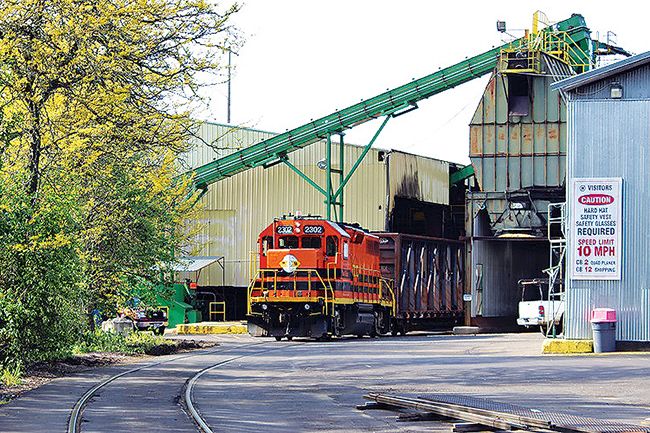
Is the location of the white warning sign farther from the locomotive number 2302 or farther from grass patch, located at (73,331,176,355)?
the locomotive number 2302

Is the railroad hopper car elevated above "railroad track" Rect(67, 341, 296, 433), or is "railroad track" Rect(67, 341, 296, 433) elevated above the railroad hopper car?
the railroad hopper car

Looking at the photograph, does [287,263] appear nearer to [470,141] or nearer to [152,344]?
[152,344]

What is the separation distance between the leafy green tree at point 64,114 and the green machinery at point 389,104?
2299 cm

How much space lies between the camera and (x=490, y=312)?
44969 millimetres

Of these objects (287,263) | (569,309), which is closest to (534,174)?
(287,263)

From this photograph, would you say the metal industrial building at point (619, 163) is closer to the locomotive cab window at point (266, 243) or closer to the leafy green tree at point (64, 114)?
the leafy green tree at point (64, 114)

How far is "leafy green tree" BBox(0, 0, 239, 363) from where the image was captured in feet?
65.7

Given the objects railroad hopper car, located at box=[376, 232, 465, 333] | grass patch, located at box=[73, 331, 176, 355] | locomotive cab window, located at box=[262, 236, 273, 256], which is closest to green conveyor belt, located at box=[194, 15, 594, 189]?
railroad hopper car, located at box=[376, 232, 465, 333]

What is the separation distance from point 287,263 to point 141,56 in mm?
15451

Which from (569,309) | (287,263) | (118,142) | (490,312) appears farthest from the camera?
(490,312)

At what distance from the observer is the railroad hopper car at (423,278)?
41438 mm

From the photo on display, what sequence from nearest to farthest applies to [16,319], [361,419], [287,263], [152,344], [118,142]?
1. [361,419]
2. [16,319]
3. [118,142]
4. [152,344]
5. [287,263]

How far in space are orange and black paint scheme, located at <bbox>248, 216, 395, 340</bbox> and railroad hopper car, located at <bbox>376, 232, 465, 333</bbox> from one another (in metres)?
4.16

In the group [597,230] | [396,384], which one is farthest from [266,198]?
[396,384]
